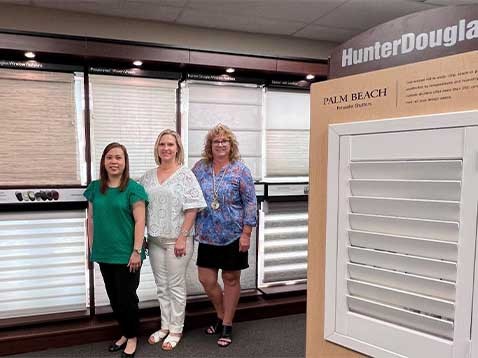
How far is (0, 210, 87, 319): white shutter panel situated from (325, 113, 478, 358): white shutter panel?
2.27 m

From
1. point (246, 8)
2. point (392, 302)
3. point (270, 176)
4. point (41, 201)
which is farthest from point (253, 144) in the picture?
point (392, 302)

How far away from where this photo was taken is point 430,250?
820 mm

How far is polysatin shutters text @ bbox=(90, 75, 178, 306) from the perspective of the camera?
2.77m

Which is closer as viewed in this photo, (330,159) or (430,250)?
(430,250)

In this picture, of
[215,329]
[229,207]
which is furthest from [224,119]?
[215,329]

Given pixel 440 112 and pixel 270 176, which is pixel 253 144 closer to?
pixel 270 176

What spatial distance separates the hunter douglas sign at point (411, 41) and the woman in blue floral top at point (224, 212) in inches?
61.6

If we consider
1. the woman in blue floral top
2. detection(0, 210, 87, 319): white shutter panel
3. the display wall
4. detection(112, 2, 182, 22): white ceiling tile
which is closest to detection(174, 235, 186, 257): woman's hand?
the woman in blue floral top

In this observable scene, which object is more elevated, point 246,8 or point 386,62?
point 246,8

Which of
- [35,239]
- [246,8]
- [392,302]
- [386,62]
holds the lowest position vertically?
[35,239]

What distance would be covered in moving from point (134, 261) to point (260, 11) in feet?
7.30

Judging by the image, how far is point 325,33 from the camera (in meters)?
3.74

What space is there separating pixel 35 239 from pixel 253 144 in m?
1.80

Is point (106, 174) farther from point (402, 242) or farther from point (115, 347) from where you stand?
point (402, 242)
